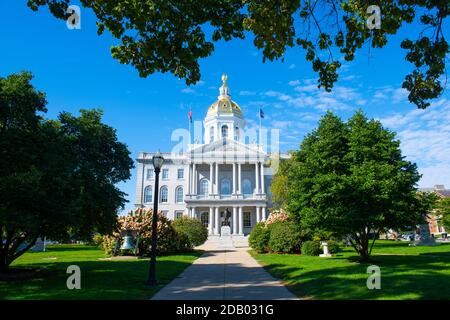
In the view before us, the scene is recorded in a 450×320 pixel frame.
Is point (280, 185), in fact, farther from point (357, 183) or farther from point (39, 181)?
point (39, 181)

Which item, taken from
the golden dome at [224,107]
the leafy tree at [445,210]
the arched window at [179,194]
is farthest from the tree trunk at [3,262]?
the golden dome at [224,107]

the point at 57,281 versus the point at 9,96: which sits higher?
the point at 9,96

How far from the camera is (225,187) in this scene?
68.2 metres

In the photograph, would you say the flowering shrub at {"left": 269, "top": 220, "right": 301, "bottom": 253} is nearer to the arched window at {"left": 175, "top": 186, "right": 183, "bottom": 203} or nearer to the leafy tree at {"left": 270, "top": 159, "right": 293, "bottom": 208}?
the leafy tree at {"left": 270, "top": 159, "right": 293, "bottom": 208}

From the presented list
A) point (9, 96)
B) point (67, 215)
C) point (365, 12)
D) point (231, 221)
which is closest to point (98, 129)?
point (9, 96)

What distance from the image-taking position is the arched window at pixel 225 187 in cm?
6781

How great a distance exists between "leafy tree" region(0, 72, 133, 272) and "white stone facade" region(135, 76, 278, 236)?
43428mm

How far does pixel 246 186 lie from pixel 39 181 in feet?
190

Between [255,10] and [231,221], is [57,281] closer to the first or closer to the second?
[255,10]

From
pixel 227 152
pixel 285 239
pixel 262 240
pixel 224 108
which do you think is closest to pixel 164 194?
pixel 227 152

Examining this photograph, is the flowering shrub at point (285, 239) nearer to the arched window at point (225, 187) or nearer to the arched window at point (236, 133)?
the arched window at point (225, 187)

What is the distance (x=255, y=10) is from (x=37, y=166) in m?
9.50

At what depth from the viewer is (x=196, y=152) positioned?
2623 inches

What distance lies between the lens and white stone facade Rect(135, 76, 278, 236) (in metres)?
62.1
